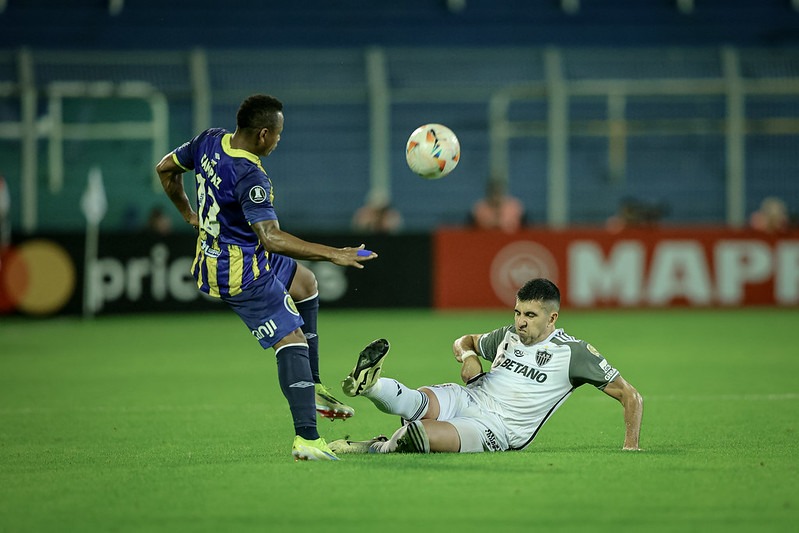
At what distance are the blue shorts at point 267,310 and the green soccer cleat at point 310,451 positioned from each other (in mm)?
601

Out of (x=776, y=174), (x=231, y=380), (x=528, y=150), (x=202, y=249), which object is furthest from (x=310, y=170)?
(x=202, y=249)

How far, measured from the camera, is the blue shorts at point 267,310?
278 inches

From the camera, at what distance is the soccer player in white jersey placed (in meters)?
7.05

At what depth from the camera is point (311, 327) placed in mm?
8188

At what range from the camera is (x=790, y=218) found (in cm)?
2167

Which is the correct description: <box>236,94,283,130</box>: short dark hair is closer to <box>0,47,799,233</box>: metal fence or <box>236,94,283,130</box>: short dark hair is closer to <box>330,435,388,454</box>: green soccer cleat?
<box>330,435,388,454</box>: green soccer cleat

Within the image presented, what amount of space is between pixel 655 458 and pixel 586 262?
42.0ft

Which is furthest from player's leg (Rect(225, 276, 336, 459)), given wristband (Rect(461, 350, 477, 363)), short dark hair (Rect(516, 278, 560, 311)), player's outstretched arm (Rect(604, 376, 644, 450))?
player's outstretched arm (Rect(604, 376, 644, 450))

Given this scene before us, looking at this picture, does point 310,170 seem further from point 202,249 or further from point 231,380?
point 202,249

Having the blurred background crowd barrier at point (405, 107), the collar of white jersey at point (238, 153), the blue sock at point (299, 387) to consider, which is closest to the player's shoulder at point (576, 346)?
the blue sock at point (299, 387)

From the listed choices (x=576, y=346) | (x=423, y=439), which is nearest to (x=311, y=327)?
(x=423, y=439)

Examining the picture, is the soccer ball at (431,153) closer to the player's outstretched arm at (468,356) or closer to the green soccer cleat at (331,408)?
the player's outstretched arm at (468,356)

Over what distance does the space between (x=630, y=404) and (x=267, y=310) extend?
2184mm

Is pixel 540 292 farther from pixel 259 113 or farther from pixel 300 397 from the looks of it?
pixel 259 113
